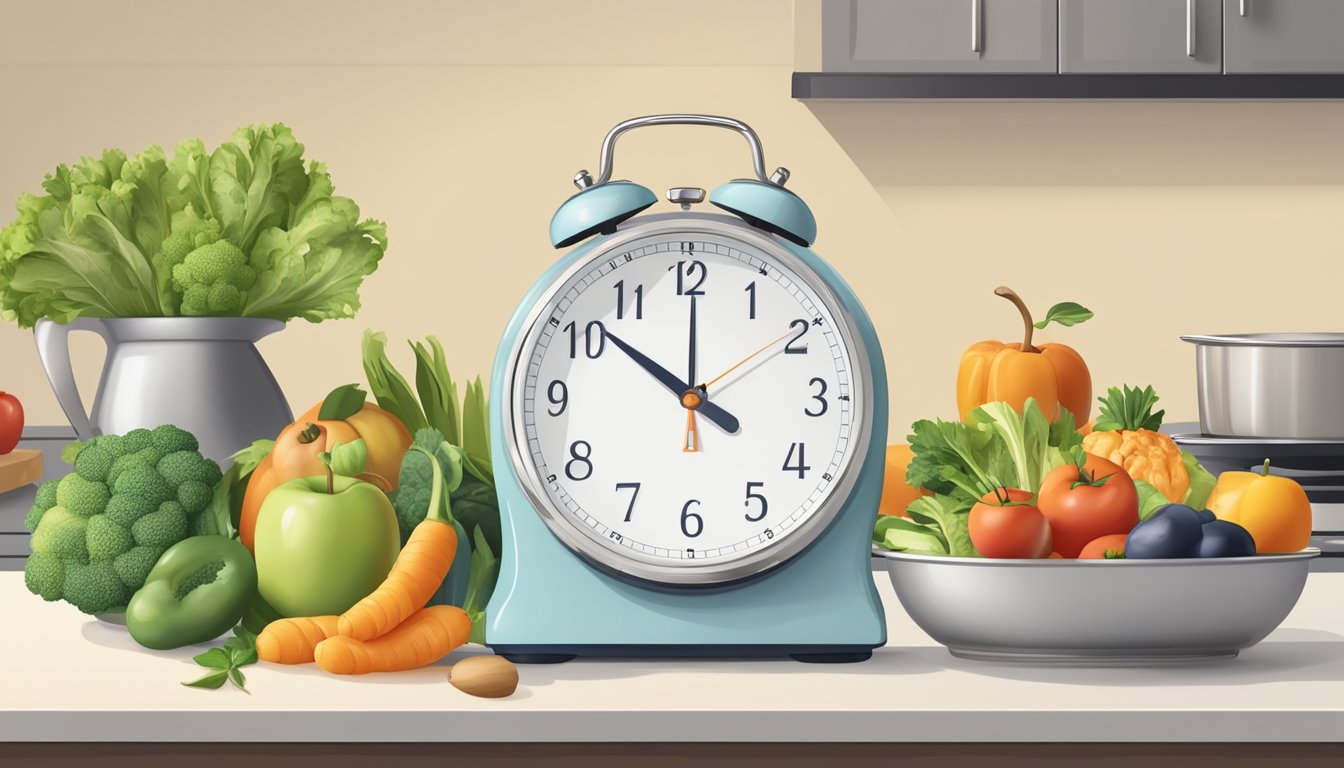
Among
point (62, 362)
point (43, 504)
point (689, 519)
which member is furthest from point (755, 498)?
point (62, 362)

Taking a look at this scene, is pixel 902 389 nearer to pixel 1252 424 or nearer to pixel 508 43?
pixel 508 43

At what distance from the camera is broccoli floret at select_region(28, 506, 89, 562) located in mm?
861

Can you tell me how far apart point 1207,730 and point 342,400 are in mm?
550

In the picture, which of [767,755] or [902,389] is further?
[902,389]

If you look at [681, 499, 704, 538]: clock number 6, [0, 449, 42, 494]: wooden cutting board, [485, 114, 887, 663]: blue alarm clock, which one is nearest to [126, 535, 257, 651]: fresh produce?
[485, 114, 887, 663]: blue alarm clock

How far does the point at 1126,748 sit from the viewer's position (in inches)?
25.7

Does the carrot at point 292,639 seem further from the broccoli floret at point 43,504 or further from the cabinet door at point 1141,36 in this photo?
the cabinet door at point 1141,36

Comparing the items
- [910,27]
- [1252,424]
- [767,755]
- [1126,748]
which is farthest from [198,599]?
[910,27]

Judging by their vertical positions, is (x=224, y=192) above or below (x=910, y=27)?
below

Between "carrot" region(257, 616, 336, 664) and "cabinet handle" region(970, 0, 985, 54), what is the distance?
2596mm

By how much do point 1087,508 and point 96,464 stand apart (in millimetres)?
599

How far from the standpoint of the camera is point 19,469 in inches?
73.9

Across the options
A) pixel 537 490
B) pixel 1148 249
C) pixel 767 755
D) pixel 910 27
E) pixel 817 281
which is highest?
pixel 910 27

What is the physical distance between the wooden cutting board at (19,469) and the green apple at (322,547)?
3.94 feet
